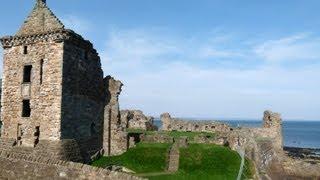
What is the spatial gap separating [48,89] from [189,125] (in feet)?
69.8

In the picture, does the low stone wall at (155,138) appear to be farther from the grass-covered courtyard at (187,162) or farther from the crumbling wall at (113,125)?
the crumbling wall at (113,125)

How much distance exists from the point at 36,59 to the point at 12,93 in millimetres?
2955

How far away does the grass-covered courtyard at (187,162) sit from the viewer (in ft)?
93.4

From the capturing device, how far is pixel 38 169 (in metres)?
19.7

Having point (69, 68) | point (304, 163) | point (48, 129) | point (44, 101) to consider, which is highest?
point (69, 68)

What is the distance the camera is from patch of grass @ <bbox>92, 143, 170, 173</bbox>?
100 ft

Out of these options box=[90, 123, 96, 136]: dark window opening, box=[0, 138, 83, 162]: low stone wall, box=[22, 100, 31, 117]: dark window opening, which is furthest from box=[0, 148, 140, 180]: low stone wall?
box=[90, 123, 96, 136]: dark window opening

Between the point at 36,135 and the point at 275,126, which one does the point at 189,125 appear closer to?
the point at 275,126

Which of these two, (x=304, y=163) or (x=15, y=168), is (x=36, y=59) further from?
(x=304, y=163)

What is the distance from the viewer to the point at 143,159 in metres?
31.5

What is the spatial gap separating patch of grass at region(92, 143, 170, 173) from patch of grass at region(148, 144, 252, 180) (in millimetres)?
1402

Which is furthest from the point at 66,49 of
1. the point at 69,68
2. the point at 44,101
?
the point at 44,101

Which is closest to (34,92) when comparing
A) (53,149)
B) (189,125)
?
(53,149)

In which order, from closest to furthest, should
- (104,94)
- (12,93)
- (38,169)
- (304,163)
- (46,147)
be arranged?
(38,169)
(46,147)
(12,93)
(104,94)
(304,163)
